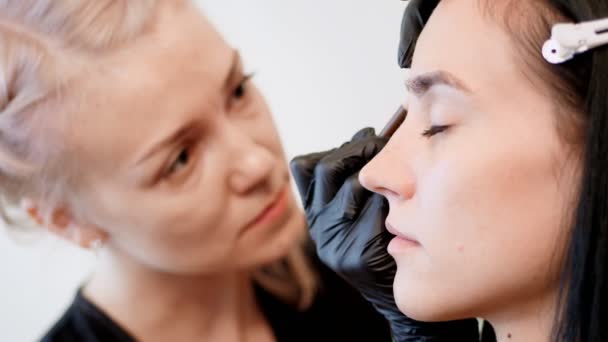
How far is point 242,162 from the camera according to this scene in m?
0.58

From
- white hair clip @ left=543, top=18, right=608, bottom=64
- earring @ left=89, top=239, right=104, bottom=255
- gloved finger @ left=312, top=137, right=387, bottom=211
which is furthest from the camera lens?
gloved finger @ left=312, top=137, right=387, bottom=211

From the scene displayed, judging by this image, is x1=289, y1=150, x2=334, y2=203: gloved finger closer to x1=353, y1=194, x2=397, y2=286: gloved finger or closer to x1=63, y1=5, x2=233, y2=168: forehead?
x1=353, y1=194, x2=397, y2=286: gloved finger

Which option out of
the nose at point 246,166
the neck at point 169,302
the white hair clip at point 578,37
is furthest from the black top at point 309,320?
the white hair clip at point 578,37

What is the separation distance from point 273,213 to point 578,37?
1.22 ft

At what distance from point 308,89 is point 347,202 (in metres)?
0.50

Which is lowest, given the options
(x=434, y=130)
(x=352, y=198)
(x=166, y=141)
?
(x=352, y=198)

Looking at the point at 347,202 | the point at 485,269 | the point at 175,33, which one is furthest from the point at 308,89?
the point at 485,269

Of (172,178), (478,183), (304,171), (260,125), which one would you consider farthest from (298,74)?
(478,183)

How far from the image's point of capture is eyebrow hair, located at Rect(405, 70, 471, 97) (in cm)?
45

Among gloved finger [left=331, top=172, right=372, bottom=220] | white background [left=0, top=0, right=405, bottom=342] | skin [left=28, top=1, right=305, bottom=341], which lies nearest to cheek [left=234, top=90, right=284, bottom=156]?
skin [left=28, top=1, right=305, bottom=341]

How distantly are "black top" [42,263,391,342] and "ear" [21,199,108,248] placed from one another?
9cm

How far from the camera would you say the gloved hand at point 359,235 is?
676 mm

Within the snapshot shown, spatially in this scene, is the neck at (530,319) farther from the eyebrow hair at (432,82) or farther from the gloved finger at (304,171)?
the gloved finger at (304,171)

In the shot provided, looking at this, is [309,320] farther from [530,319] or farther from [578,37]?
[578,37]
